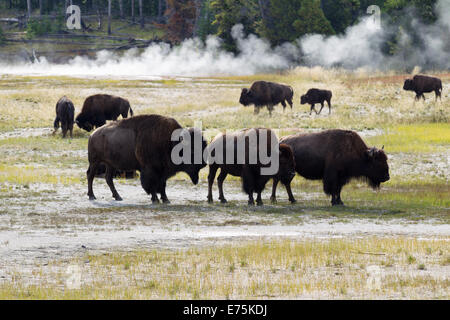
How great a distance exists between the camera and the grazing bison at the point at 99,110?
31703mm

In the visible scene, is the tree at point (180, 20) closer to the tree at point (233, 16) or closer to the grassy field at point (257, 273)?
the tree at point (233, 16)

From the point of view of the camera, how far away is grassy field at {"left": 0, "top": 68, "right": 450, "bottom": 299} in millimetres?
9328

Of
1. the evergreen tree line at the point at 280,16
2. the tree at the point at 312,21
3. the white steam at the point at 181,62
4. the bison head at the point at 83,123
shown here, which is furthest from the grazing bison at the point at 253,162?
the white steam at the point at 181,62

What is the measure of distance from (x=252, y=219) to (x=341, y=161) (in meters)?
2.81

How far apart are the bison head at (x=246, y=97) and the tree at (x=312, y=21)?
105 feet

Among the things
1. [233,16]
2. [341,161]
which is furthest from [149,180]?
[233,16]

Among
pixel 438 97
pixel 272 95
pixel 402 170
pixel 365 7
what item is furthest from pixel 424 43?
pixel 402 170

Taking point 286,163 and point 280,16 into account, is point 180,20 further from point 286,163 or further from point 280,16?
point 286,163

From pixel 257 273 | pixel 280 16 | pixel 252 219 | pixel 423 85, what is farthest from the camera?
pixel 280 16

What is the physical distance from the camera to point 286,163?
1636 centimetres

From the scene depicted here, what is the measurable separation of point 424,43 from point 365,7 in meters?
13.0

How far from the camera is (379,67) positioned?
70.2 meters

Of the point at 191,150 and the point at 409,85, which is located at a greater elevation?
the point at 191,150

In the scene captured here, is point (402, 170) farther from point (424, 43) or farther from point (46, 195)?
point (424, 43)
